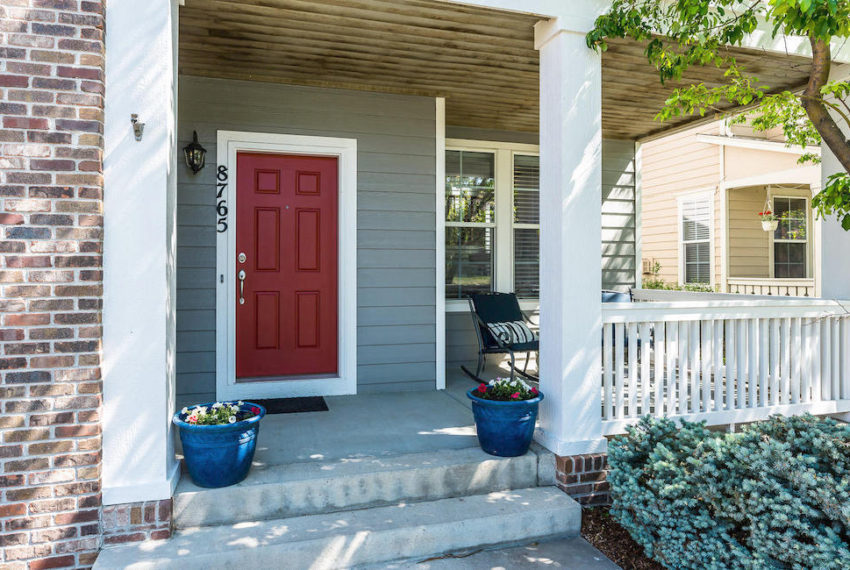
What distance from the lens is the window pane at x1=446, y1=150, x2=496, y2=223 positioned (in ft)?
17.3

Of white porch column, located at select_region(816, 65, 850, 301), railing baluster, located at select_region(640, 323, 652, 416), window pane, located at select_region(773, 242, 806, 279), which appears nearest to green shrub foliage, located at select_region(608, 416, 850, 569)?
railing baluster, located at select_region(640, 323, 652, 416)

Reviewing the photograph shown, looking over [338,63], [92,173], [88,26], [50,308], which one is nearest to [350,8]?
[338,63]

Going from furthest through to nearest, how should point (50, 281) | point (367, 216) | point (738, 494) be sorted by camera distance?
point (367, 216) → point (50, 281) → point (738, 494)

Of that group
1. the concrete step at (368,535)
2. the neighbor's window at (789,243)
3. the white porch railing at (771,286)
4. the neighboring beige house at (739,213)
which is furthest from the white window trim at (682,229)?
the concrete step at (368,535)

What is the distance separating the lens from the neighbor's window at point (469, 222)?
526 centimetres

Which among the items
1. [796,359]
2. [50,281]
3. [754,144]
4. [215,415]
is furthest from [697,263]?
[50,281]

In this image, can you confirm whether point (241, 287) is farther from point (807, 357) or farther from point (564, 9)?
point (807, 357)

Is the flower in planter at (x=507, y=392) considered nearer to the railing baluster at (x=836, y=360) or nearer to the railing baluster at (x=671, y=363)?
the railing baluster at (x=671, y=363)

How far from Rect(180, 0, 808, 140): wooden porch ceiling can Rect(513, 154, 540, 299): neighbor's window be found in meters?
0.73

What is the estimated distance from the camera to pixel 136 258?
94.5 inches

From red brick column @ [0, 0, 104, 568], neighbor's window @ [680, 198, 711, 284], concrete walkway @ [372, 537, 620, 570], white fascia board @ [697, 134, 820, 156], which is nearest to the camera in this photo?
red brick column @ [0, 0, 104, 568]

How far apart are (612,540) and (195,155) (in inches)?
143

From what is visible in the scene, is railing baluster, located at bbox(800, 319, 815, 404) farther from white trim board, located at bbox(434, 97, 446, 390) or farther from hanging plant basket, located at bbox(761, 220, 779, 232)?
hanging plant basket, located at bbox(761, 220, 779, 232)

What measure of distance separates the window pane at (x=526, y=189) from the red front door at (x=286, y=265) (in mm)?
2037
